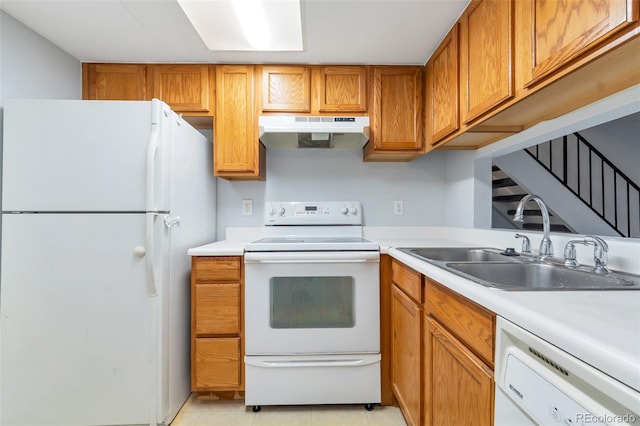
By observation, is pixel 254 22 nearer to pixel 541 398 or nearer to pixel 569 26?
pixel 569 26

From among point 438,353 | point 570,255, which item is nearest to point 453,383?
point 438,353

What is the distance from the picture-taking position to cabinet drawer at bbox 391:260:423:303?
1.27 m

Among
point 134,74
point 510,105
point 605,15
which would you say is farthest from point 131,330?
point 605,15

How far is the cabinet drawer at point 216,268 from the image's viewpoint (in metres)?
1.67

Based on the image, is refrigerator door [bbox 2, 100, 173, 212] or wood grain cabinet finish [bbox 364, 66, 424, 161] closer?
refrigerator door [bbox 2, 100, 173, 212]

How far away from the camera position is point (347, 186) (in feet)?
7.59

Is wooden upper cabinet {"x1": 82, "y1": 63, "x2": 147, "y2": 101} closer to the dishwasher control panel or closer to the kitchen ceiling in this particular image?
the kitchen ceiling

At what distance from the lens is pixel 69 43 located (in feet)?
5.80

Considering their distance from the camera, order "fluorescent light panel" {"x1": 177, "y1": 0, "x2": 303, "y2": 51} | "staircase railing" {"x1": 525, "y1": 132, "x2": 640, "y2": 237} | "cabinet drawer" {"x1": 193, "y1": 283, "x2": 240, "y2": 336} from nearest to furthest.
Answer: "fluorescent light panel" {"x1": 177, "y1": 0, "x2": 303, "y2": 51}, "cabinet drawer" {"x1": 193, "y1": 283, "x2": 240, "y2": 336}, "staircase railing" {"x1": 525, "y1": 132, "x2": 640, "y2": 237}

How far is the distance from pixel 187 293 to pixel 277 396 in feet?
2.58

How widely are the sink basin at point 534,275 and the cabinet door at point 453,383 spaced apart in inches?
9.5

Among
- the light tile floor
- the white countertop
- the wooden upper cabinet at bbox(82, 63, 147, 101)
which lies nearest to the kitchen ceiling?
the wooden upper cabinet at bbox(82, 63, 147, 101)

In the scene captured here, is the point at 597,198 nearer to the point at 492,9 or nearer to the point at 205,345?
the point at 492,9

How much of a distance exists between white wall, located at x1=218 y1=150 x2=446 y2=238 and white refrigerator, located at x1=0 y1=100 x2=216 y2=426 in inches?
32.9
